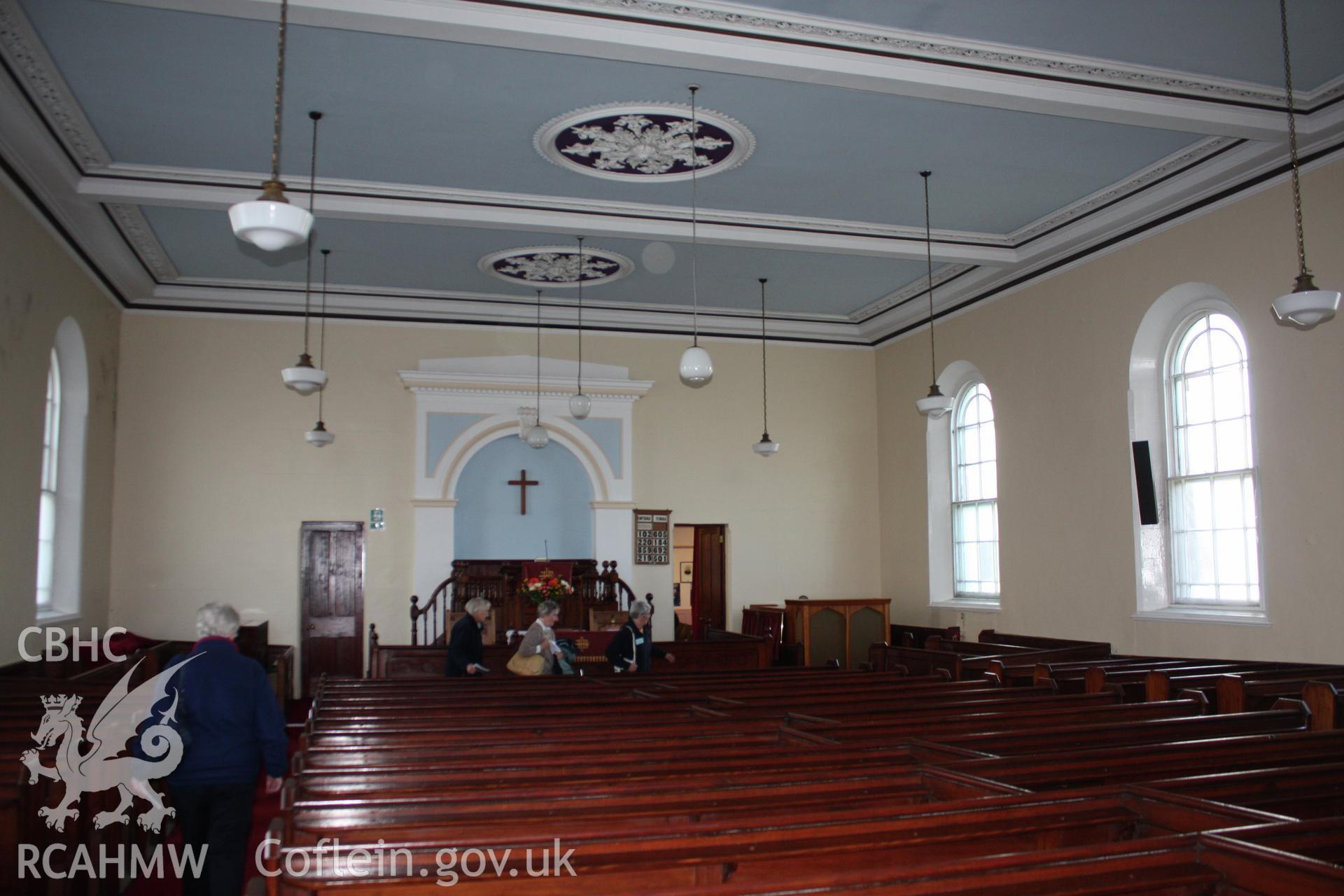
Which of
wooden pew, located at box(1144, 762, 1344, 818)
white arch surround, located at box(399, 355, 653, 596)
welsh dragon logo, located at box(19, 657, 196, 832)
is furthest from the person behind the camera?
white arch surround, located at box(399, 355, 653, 596)

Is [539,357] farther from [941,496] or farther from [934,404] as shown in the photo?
[934,404]

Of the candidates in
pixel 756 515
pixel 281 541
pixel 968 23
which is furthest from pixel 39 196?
pixel 756 515

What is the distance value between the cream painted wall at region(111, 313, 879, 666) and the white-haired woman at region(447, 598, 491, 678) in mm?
4328

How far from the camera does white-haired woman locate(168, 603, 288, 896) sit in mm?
3725

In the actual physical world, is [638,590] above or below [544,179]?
below

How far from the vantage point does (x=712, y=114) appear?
712 centimetres

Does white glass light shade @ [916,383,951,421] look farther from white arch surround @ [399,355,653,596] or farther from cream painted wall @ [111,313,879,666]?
white arch surround @ [399,355,653,596]

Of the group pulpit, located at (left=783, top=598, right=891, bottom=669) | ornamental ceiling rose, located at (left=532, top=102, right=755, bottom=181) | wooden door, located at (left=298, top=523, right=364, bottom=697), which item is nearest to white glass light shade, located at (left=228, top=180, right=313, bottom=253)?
ornamental ceiling rose, located at (left=532, top=102, right=755, bottom=181)

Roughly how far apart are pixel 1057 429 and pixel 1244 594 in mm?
2380

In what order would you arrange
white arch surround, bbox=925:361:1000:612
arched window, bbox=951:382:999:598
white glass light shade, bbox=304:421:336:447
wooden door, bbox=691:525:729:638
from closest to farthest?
1. white glass light shade, bbox=304:421:336:447
2. arched window, bbox=951:382:999:598
3. white arch surround, bbox=925:361:1000:612
4. wooden door, bbox=691:525:729:638

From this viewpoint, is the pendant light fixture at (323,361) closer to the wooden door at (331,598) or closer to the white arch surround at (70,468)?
the wooden door at (331,598)

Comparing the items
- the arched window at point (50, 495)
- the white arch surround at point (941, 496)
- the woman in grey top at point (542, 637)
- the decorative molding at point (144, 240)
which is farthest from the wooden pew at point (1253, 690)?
the arched window at point (50, 495)

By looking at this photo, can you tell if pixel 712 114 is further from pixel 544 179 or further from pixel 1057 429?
pixel 1057 429

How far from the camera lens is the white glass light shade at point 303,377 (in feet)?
27.3
